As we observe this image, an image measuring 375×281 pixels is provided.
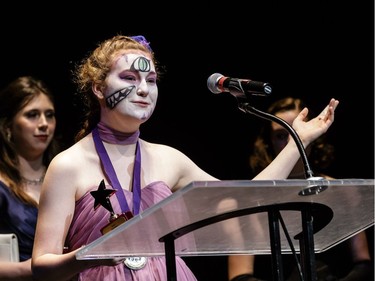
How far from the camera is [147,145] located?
2621 mm

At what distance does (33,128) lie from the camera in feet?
11.5

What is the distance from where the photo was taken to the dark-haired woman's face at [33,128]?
3.51 metres

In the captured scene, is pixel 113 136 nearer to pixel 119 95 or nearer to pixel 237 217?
pixel 119 95

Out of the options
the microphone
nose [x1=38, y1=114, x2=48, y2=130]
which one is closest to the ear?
the microphone

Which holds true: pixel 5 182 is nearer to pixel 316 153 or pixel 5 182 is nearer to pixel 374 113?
pixel 316 153

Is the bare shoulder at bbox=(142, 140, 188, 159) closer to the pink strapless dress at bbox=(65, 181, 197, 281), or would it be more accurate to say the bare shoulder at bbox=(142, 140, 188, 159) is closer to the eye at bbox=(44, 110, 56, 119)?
the pink strapless dress at bbox=(65, 181, 197, 281)

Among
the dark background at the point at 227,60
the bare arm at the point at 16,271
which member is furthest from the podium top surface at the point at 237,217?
the dark background at the point at 227,60

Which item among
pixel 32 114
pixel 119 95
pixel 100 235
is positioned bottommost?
pixel 100 235

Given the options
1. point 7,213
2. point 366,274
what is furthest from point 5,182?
point 366,274

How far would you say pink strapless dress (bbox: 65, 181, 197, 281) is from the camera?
7.64 ft

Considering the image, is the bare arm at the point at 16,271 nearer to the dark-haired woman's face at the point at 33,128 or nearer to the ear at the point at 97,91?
the dark-haired woman's face at the point at 33,128

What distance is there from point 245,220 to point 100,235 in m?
0.52

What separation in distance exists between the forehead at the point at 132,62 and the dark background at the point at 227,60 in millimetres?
1394

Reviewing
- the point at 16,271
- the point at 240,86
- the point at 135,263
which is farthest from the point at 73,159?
the point at 16,271
